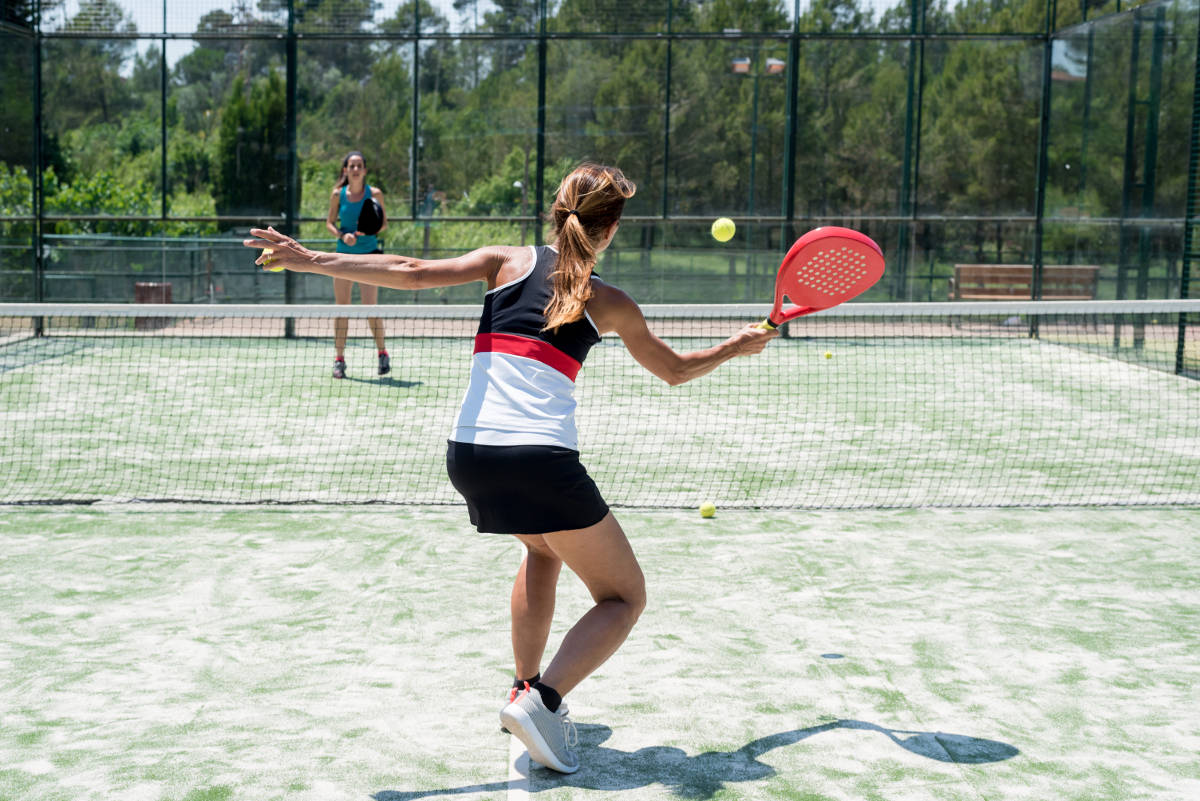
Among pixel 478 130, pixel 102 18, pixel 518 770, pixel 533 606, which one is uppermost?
pixel 102 18

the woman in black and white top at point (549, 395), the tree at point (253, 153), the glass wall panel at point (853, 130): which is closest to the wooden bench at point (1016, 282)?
the glass wall panel at point (853, 130)

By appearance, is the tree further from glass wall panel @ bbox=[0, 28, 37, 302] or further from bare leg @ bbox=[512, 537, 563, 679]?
bare leg @ bbox=[512, 537, 563, 679]

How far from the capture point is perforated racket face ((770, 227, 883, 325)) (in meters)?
3.82

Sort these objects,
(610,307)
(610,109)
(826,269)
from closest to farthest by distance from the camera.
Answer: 1. (610,307)
2. (826,269)
3. (610,109)

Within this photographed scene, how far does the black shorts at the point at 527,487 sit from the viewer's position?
10.8 feet

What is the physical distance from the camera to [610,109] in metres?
16.0

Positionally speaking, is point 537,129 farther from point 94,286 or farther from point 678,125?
point 94,286

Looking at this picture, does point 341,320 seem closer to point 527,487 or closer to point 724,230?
point 724,230

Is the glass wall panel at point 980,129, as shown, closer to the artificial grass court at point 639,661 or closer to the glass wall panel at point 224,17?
the glass wall panel at point 224,17

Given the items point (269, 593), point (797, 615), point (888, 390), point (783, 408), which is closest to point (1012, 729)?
point (797, 615)

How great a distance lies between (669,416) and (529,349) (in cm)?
641

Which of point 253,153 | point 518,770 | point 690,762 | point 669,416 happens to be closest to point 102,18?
point 253,153

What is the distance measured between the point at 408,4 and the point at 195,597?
12.0 meters

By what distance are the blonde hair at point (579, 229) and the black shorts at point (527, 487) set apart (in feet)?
1.14
